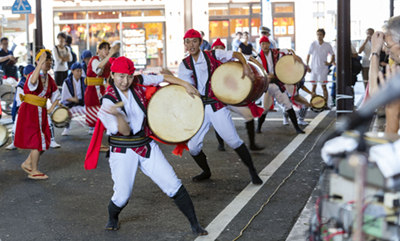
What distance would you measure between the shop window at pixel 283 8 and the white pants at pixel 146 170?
23.3 metres

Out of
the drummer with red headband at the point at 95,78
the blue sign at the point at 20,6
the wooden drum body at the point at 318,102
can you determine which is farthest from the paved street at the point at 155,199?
the blue sign at the point at 20,6

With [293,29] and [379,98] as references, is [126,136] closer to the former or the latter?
[379,98]

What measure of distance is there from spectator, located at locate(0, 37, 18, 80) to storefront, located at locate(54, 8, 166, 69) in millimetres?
10531

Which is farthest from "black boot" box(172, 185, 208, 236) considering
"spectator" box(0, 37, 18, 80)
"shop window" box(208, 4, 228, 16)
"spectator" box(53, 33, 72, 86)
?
"shop window" box(208, 4, 228, 16)

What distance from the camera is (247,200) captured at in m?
5.36

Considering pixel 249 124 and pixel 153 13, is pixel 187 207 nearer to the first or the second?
pixel 249 124

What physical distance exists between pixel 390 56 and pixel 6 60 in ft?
41.7

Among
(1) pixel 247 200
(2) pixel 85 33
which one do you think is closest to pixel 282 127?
(1) pixel 247 200

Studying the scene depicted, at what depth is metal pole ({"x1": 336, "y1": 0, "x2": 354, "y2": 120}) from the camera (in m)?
7.37

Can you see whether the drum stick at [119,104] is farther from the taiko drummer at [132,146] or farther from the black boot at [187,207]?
the black boot at [187,207]

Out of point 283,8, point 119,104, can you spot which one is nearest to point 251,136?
point 119,104

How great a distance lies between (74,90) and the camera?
9273 millimetres

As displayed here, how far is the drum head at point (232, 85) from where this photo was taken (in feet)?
18.7

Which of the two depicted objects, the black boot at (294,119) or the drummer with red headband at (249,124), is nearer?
the drummer with red headband at (249,124)
